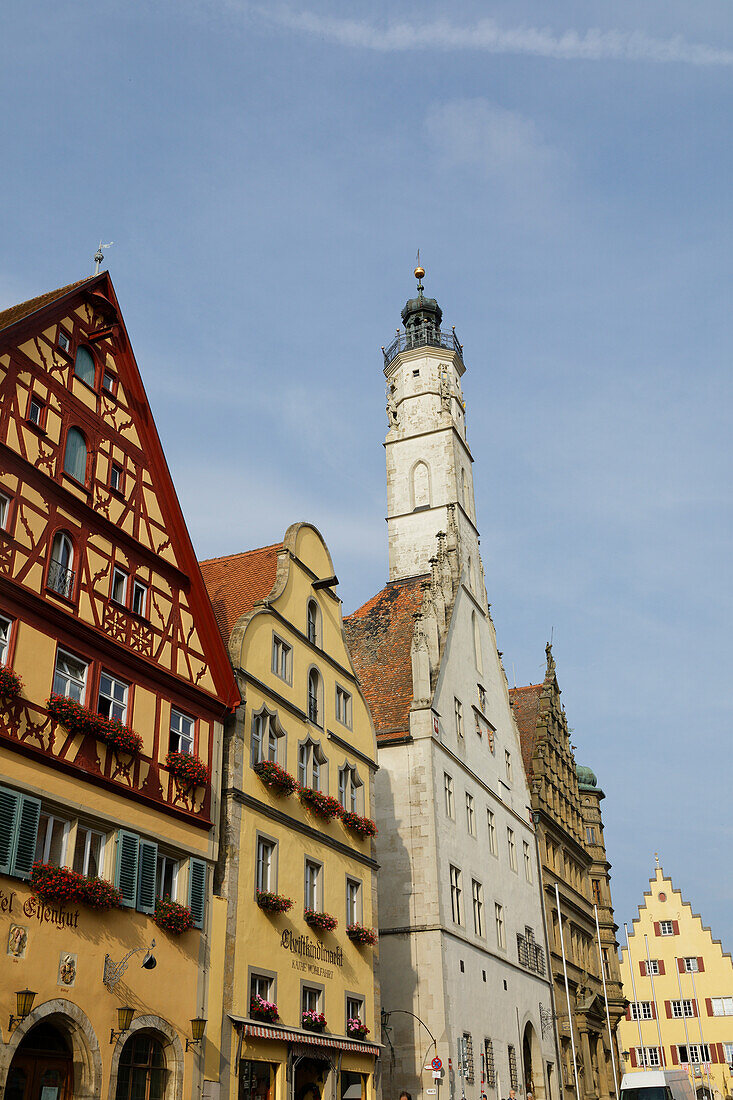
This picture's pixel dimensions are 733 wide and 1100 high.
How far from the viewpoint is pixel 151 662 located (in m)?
20.4

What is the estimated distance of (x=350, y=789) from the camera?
91.6 ft

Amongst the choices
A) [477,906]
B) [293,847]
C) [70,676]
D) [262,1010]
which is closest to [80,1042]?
[262,1010]

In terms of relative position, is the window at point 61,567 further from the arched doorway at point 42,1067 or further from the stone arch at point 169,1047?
the stone arch at point 169,1047

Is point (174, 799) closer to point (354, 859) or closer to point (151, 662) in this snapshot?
point (151, 662)

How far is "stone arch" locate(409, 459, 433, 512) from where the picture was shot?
1906 inches

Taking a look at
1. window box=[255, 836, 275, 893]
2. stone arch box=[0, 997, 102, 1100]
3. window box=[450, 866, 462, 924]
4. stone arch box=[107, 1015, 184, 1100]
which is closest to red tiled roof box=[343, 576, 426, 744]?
window box=[450, 866, 462, 924]

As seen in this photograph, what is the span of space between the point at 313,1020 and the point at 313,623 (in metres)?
9.52

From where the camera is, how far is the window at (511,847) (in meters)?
42.4

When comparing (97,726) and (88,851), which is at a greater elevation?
(97,726)

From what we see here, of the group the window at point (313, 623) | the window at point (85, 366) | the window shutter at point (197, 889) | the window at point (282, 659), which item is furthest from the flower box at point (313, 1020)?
the window at point (85, 366)

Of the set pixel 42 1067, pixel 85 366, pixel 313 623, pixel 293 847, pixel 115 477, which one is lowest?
pixel 42 1067

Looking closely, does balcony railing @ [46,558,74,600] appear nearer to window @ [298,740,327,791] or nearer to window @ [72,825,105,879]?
window @ [72,825,105,879]

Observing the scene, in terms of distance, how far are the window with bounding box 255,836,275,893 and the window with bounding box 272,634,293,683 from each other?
3932 mm

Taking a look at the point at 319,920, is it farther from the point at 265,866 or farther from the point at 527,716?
the point at 527,716
